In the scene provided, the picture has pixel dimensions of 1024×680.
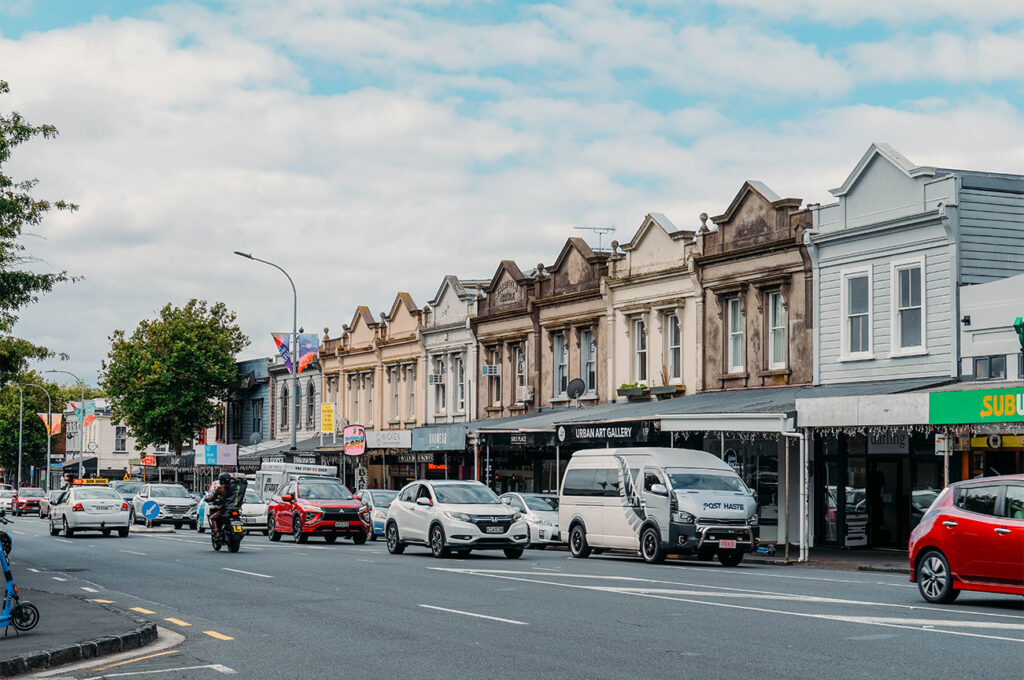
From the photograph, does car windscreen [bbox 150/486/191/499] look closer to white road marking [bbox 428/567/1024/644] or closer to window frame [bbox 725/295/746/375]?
window frame [bbox 725/295/746/375]

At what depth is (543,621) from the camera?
13.9 meters

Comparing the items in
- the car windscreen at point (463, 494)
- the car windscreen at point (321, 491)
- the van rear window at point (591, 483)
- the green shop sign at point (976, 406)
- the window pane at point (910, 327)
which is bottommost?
the car windscreen at point (321, 491)

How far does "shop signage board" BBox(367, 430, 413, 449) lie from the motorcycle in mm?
15398

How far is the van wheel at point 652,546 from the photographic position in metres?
24.2

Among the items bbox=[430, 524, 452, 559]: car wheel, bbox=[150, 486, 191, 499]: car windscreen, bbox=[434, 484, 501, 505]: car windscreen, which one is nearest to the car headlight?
bbox=[434, 484, 501, 505]: car windscreen

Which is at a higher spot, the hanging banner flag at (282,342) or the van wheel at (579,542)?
the hanging banner flag at (282,342)

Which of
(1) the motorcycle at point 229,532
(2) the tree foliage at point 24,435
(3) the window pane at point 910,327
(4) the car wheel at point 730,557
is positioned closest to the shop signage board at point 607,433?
(4) the car wheel at point 730,557

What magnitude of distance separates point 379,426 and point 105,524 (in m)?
18.6

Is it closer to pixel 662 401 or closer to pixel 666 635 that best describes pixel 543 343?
pixel 662 401

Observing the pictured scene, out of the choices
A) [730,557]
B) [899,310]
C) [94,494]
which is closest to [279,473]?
[94,494]

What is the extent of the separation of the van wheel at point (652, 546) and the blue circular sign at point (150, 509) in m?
24.0

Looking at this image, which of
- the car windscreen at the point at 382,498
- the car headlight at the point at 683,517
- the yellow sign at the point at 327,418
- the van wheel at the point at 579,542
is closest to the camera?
the car headlight at the point at 683,517

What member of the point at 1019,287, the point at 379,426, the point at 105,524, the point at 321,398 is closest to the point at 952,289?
the point at 1019,287

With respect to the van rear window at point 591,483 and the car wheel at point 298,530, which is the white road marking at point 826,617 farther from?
the car wheel at point 298,530
